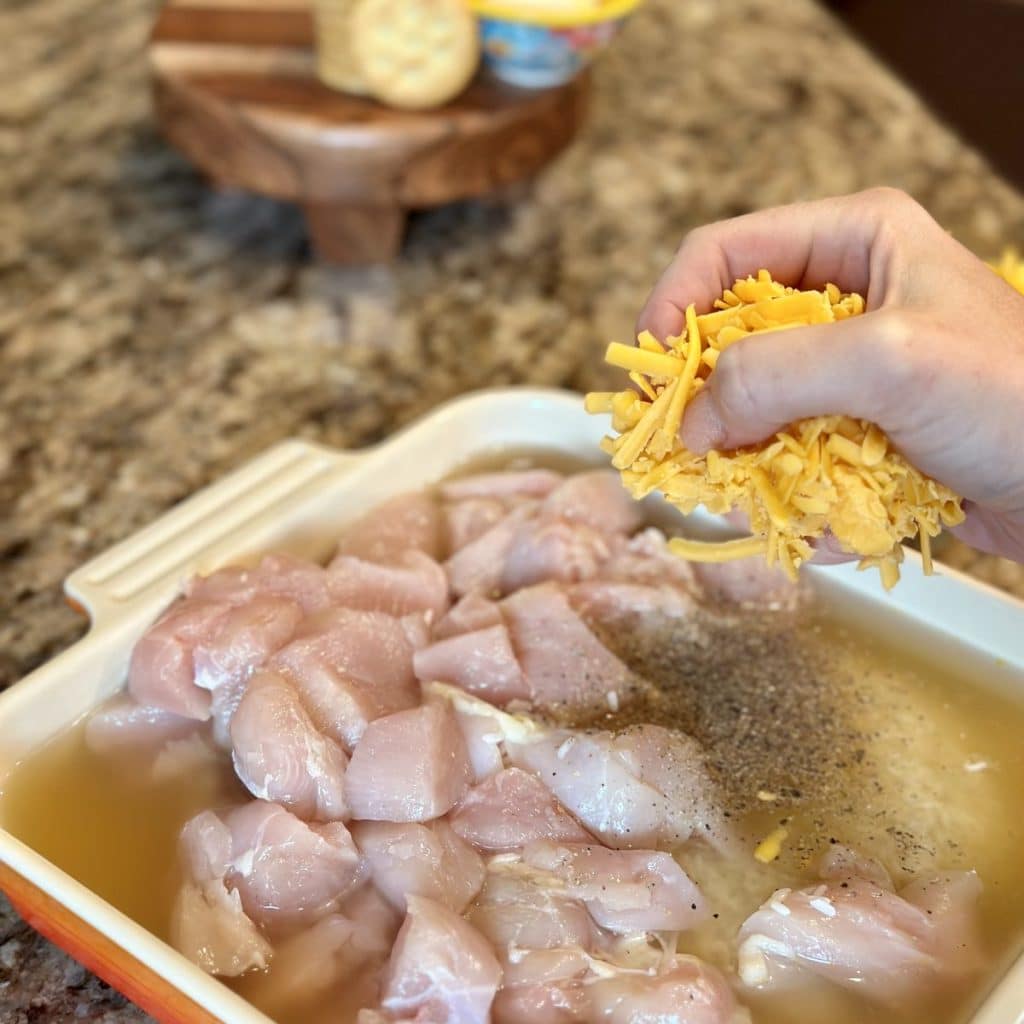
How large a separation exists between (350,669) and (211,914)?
26 centimetres

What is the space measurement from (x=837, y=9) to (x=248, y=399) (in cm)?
223

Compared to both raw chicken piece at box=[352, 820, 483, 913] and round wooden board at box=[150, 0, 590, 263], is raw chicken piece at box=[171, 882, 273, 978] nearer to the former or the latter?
raw chicken piece at box=[352, 820, 483, 913]

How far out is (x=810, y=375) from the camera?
823mm

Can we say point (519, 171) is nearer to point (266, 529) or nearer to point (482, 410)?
point (482, 410)

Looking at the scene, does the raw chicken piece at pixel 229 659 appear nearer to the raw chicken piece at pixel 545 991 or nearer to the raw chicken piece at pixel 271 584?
the raw chicken piece at pixel 271 584

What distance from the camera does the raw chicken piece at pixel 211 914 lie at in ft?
2.94

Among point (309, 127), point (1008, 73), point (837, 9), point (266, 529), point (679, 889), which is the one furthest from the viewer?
point (837, 9)

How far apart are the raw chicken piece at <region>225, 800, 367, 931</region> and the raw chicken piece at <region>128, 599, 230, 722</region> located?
173mm

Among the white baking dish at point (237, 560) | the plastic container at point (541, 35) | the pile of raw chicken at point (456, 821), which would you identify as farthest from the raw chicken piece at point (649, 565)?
the plastic container at point (541, 35)

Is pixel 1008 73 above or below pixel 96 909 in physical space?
above

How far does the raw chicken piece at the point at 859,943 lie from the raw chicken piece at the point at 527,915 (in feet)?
0.47

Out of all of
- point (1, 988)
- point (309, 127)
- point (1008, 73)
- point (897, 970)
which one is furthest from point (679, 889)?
point (1008, 73)

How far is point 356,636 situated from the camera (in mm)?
1123

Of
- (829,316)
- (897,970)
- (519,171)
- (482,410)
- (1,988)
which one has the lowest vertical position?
(1,988)
